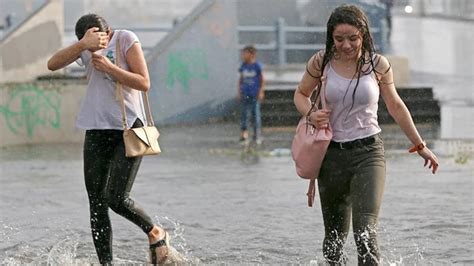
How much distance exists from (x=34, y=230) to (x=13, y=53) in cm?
1197

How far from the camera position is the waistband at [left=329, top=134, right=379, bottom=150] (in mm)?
6762

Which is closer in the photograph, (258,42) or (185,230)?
(185,230)

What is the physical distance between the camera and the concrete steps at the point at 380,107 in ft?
68.3

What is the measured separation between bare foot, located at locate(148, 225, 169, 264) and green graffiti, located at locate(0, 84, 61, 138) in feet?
37.1

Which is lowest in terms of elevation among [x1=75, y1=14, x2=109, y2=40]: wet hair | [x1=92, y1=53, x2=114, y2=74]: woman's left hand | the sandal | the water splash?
the water splash

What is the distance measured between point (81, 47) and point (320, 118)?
1.52 m

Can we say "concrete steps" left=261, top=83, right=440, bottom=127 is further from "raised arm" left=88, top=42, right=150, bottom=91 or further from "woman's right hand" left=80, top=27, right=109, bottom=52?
"woman's right hand" left=80, top=27, right=109, bottom=52

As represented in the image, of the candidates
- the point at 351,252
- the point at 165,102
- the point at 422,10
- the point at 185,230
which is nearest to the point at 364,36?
the point at 351,252

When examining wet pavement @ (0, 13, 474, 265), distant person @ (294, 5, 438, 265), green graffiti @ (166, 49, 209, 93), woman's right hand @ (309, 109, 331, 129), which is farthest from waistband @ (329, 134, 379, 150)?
green graffiti @ (166, 49, 209, 93)

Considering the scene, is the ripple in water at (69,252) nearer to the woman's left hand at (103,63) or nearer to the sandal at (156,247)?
the sandal at (156,247)

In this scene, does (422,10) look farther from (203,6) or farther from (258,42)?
(203,6)

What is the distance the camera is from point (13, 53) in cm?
2123

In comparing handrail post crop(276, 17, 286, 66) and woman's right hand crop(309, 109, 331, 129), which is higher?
woman's right hand crop(309, 109, 331, 129)

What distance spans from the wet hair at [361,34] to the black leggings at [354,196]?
30cm
